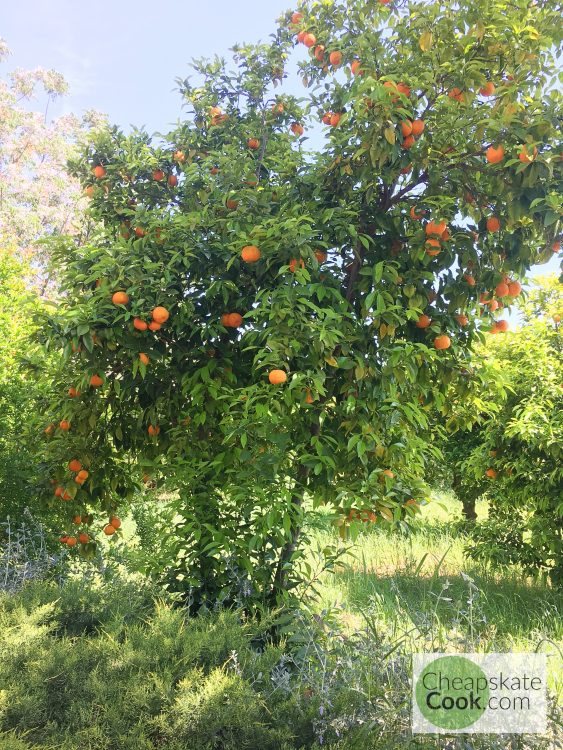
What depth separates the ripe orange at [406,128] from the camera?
2.74 meters

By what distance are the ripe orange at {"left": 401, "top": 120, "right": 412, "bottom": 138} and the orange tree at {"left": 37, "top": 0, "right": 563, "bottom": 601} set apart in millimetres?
27

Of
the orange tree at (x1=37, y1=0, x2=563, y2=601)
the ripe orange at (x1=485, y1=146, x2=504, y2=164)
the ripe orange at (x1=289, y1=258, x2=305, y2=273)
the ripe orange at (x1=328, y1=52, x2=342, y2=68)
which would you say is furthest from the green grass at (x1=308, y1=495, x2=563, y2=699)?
the ripe orange at (x1=328, y1=52, x2=342, y2=68)

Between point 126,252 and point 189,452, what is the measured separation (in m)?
1.17

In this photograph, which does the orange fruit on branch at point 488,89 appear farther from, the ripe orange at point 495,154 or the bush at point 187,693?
the bush at point 187,693

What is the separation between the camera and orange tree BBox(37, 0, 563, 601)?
2.71 m

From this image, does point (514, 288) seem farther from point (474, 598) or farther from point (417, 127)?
point (474, 598)

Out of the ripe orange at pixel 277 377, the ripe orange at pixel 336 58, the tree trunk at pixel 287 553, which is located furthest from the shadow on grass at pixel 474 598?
the ripe orange at pixel 336 58

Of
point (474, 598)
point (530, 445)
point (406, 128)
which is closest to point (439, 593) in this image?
point (474, 598)

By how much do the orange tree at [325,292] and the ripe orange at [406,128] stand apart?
1.1 inches

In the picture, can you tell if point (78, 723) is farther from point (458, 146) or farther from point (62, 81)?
point (62, 81)

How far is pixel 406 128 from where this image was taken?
276 cm

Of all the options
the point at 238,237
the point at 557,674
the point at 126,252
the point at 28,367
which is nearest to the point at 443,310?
the point at 238,237

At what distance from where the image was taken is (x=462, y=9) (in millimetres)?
2912

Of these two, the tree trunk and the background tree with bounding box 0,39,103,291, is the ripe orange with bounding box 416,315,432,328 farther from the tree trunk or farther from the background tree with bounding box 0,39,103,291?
the background tree with bounding box 0,39,103,291
